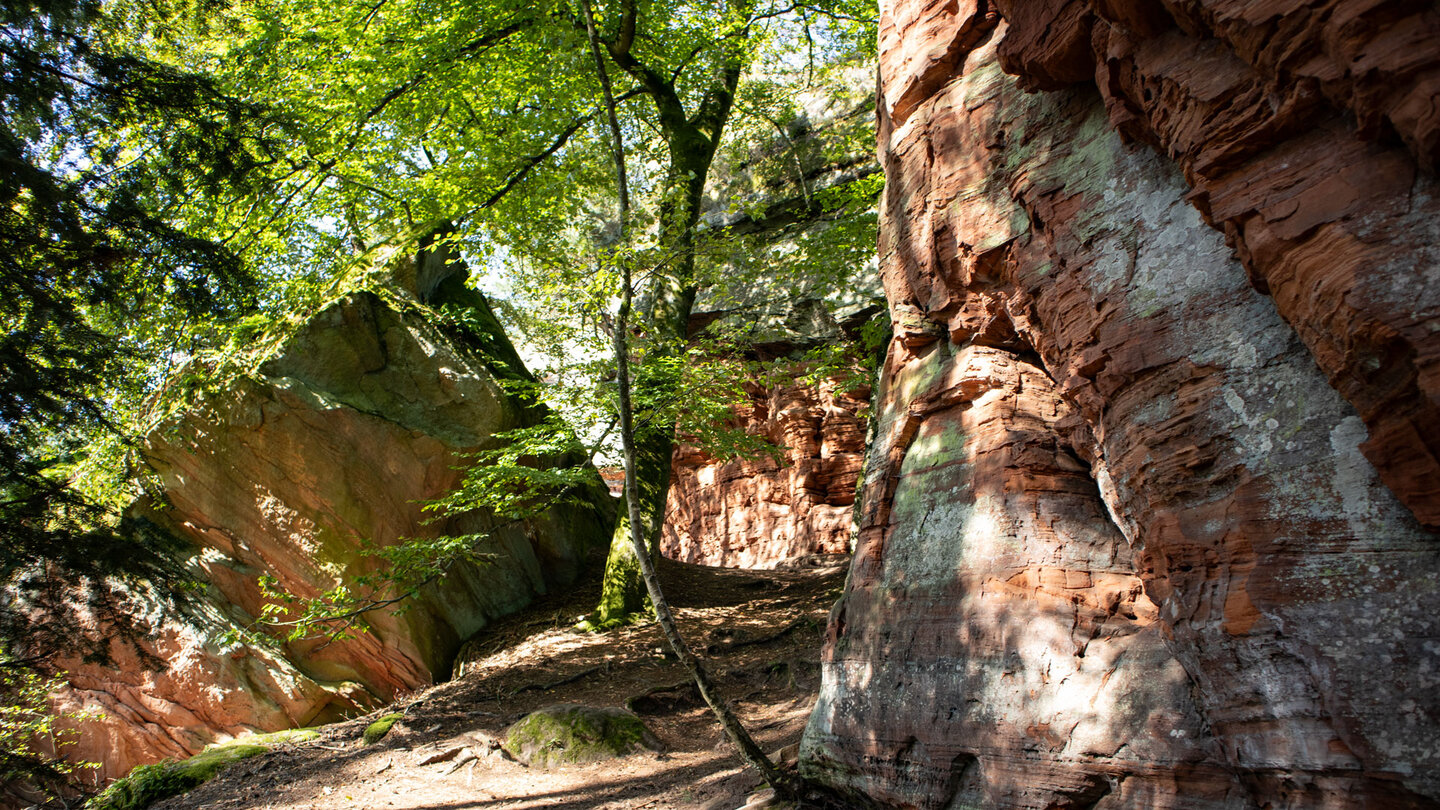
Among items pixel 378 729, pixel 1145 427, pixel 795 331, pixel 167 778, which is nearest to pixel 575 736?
pixel 378 729

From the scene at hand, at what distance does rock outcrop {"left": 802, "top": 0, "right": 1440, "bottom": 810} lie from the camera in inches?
124

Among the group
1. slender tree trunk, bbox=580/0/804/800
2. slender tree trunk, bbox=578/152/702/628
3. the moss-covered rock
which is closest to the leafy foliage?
the moss-covered rock

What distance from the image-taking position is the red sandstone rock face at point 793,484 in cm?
1700

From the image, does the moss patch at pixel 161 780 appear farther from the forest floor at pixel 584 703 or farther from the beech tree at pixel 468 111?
the beech tree at pixel 468 111

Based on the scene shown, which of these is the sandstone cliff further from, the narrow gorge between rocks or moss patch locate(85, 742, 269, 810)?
moss patch locate(85, 742, 269, 810)

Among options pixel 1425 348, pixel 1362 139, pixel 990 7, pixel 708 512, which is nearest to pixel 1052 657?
pixel 1425 348

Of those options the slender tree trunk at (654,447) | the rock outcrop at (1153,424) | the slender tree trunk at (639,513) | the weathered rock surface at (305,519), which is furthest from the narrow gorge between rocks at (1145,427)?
the slender tree trunk at (654,447)

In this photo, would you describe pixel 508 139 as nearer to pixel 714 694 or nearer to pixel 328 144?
pixel 328 144

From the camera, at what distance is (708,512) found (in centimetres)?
1934

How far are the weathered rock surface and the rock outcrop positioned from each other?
275 inches

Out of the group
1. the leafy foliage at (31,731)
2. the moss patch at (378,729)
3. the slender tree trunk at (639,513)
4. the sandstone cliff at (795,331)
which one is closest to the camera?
the leafy foliage at (31,731)

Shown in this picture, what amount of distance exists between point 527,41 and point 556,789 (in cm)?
1062

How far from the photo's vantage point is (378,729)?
29.6ft

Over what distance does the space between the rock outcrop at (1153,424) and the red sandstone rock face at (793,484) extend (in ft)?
35.7
